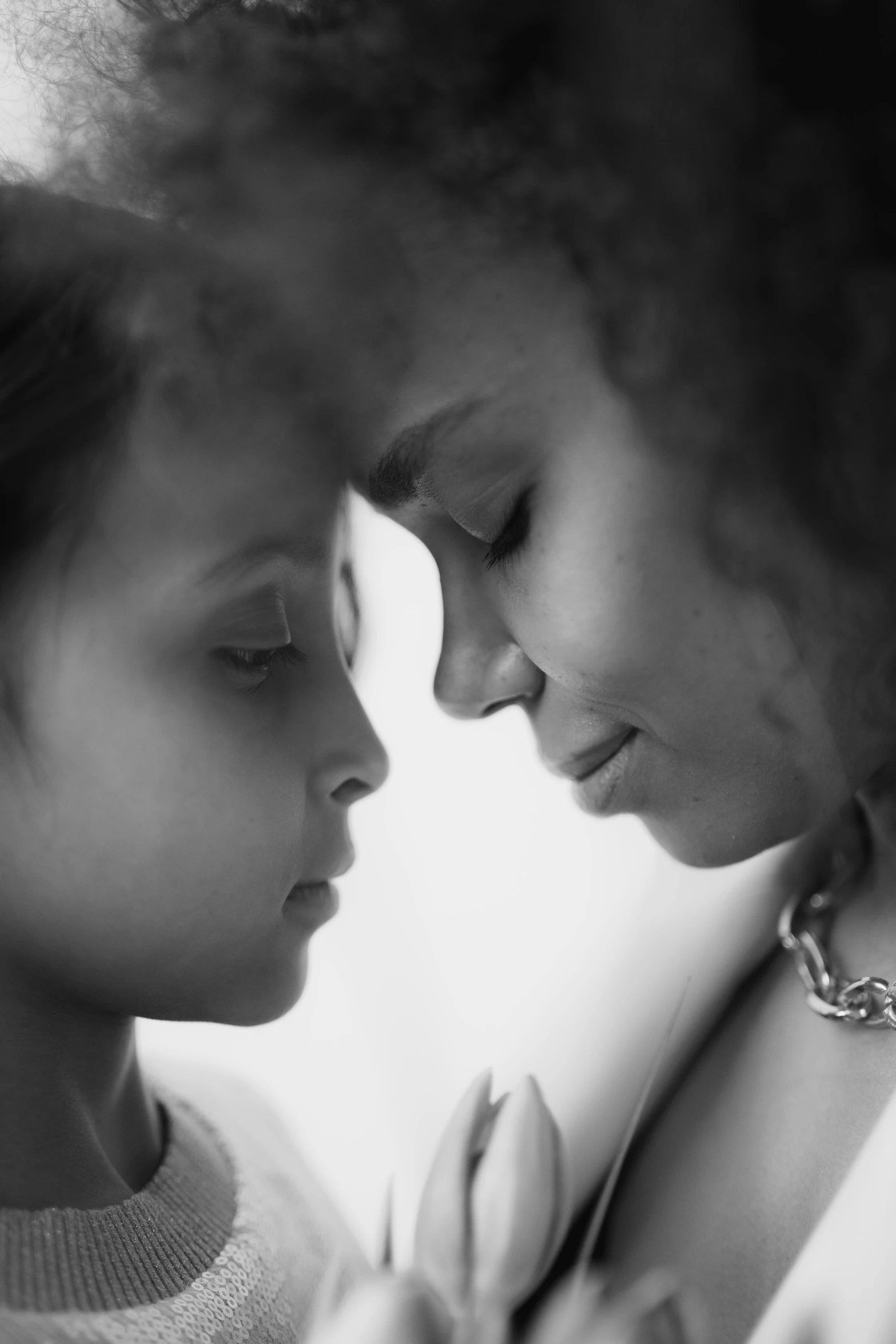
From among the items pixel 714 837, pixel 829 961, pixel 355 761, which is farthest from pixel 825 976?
pixel 355 761

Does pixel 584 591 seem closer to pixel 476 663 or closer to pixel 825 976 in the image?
pixel 476 663

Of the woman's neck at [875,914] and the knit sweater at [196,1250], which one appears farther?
the woman's neck at [875,914]

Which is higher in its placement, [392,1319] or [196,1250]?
[392,1319]

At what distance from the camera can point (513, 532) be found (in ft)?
1.26

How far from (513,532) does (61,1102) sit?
0.73 feet

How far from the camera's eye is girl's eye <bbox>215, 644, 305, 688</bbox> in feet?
1.23

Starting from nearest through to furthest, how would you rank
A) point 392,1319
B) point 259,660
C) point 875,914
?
point 392,1319 < point 259,660 < point 875,914

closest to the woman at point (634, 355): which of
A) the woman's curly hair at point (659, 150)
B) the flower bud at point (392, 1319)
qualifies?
the woman's curly hair at point (659, 150)

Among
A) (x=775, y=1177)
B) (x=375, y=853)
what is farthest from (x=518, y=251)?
(x=775, y=1177)

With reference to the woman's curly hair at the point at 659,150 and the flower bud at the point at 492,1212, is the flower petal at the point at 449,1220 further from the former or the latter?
the woman's curly hair at the point at 659,150

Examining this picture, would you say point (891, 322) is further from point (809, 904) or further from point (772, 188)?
point (809, 904)

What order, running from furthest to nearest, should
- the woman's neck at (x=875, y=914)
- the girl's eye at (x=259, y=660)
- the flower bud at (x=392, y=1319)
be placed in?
the woman's neck at (x=875, y=914)
the girl's eye at (x=259, y=660)
the flower bud at (x=392, y=1319)

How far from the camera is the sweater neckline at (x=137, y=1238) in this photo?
344 mm

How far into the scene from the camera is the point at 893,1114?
1.32 feet
